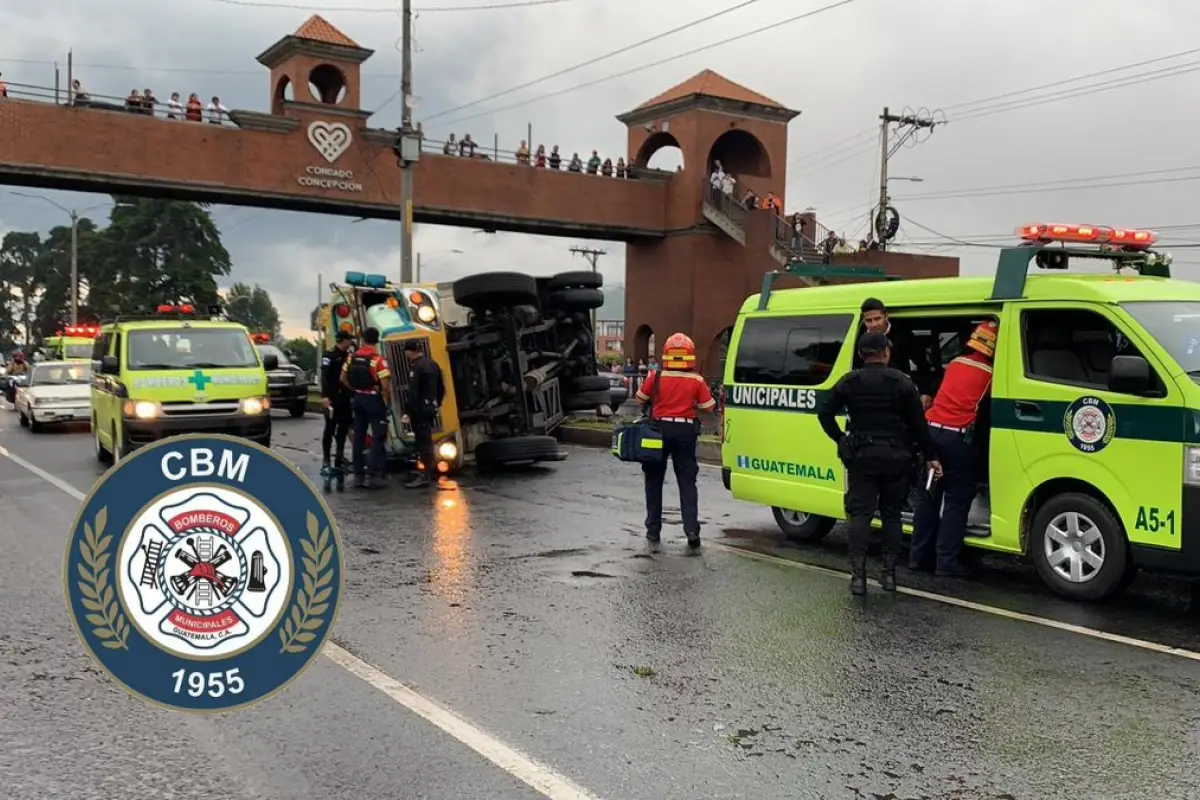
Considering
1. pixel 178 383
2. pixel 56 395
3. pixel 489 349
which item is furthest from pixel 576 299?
pixel 56 395

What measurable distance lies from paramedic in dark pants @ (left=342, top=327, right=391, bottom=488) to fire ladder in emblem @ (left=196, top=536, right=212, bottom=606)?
971cm

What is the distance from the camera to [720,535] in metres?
9.48

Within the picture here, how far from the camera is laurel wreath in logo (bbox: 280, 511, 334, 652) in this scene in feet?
8.39

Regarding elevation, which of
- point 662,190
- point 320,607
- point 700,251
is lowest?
point 320,607

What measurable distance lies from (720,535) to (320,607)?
714cm

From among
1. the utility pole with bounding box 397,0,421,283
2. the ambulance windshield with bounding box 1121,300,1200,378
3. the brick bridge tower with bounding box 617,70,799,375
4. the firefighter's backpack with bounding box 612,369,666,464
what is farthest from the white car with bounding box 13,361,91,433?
the brick bridge tower with bounding box 617,70,799,375

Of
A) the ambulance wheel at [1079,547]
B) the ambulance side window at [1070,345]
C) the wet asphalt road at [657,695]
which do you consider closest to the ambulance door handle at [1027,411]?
the ambulance side window at [1070,345]

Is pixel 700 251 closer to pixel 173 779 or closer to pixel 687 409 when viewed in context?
pixel 687 409

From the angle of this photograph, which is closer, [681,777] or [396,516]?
[681,777]

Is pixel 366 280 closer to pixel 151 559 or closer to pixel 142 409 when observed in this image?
pixel 142 409

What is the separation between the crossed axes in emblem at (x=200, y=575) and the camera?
246 centimetres

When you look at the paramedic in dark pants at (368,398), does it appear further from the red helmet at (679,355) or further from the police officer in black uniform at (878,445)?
the police officer in black uniform at (878,445)

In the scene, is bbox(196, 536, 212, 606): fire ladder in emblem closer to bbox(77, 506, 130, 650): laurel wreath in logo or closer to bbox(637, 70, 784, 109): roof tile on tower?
bbox(77, 506, 130, 650): laurel wreath in logo

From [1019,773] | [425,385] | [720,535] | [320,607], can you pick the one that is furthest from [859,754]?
[425,385]
